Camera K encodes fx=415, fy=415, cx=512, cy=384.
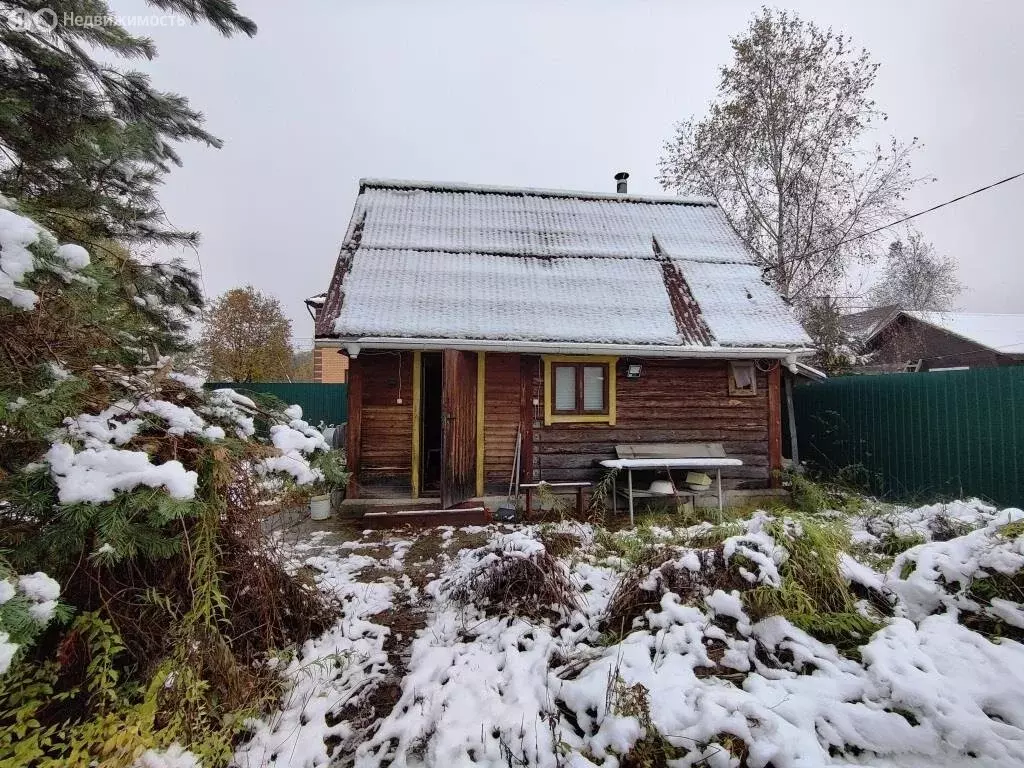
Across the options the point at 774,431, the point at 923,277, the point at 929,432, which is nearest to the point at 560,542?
the point at 774,431

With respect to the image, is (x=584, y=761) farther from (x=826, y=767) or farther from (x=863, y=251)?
(x=863, y=251)

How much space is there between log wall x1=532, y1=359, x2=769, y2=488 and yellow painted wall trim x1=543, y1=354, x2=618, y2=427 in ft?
0.28

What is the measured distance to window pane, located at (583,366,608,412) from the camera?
6.75m

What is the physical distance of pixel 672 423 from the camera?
6816 mm

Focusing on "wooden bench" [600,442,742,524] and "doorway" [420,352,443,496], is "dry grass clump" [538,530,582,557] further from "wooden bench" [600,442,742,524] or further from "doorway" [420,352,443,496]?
"doorway" [420,352,443,496]

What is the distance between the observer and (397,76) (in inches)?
777

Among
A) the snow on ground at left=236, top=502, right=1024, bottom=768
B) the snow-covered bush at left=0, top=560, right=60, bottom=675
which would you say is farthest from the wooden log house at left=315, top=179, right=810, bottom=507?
the snow-covered bush at left=0, top=560, right=60, bottom=675

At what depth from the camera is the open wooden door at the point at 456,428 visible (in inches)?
221

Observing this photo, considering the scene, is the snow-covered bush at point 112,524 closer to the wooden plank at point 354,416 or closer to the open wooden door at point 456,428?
the open wooden door at point 456,428

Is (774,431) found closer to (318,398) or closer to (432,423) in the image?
(432,423)

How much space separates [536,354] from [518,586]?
3966 mm

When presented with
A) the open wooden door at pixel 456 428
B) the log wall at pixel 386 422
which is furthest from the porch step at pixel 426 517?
the log wall at pixel 386 422

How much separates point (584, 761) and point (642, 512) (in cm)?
505

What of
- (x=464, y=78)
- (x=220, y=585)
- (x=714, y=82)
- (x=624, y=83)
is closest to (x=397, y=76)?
(x=464, y=78)
